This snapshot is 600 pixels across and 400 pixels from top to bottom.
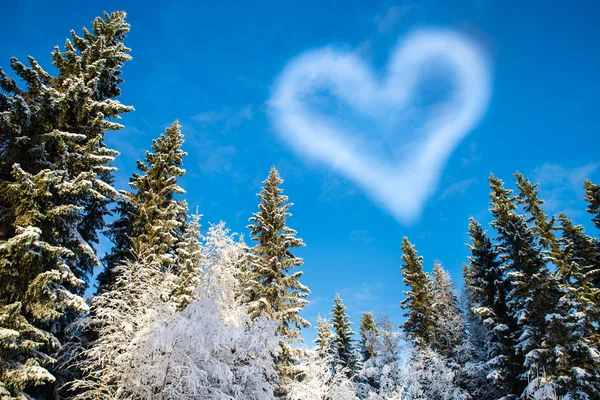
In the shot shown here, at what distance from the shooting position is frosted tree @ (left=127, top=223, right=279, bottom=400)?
9078mm

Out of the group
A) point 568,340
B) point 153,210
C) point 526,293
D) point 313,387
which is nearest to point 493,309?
point 526,293

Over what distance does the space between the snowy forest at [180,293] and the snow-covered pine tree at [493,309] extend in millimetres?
122

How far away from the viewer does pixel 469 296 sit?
29594 mm

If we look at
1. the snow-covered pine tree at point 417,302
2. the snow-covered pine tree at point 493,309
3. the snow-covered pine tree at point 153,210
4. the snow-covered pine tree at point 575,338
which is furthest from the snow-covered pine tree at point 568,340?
the snow-covered pine tree at point 153,210

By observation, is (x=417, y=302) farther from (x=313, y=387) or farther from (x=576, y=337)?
(x=313, y=387)

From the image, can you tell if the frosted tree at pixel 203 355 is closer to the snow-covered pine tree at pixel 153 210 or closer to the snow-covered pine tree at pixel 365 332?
the snow-covered pine tree at pixel 153 210

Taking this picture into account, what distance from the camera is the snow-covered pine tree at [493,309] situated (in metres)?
18.8

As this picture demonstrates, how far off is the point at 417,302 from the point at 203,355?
20.4 meters

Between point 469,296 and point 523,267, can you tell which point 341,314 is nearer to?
point 469,296

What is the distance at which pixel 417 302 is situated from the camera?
25.9 m

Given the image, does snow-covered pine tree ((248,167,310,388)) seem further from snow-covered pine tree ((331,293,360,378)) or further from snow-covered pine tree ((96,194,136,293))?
snow-covered pine tree ((331,293,360,378))

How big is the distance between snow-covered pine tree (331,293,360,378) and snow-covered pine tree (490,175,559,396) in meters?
15.0

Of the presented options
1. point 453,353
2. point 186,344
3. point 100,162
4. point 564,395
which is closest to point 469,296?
point 453,353

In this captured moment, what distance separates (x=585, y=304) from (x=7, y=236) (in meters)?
26.1
